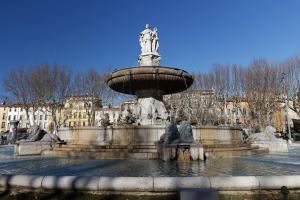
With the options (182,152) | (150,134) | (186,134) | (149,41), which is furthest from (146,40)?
(182,152)

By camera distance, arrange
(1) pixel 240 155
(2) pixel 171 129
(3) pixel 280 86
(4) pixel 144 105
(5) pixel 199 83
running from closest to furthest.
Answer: (2) pixel 171 129
(1) pixel 240 155
(4) pixel 144 105
(3) pixel 280 86
(5) pixel 199 83

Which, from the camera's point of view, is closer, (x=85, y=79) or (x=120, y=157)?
(x=120, y=157)

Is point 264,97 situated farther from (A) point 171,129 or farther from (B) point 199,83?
(A) point 171,129

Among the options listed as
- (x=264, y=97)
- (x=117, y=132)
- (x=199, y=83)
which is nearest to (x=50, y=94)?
(x=199, y=83)

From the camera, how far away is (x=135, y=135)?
43.2 feet

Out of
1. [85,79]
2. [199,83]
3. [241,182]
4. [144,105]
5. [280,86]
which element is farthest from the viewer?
[199,83]

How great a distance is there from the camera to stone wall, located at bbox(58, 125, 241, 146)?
1318 centimetres

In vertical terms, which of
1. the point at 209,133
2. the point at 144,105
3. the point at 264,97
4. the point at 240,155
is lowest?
the point at 240,155

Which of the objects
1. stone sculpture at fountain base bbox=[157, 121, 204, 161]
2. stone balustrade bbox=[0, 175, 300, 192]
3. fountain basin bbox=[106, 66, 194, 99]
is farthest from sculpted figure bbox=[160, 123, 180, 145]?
stone balustrade bbox=[0, 175, 300, 192]

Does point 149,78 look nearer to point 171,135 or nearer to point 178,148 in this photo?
point 171,135

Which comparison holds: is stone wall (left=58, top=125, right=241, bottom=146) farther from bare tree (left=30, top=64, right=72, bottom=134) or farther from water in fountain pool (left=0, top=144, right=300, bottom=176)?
bare tree (left=30, top=64, right=72, bottom=134)

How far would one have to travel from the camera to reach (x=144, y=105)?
18.1 m

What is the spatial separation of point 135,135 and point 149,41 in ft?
31.9

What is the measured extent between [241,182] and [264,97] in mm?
33339
